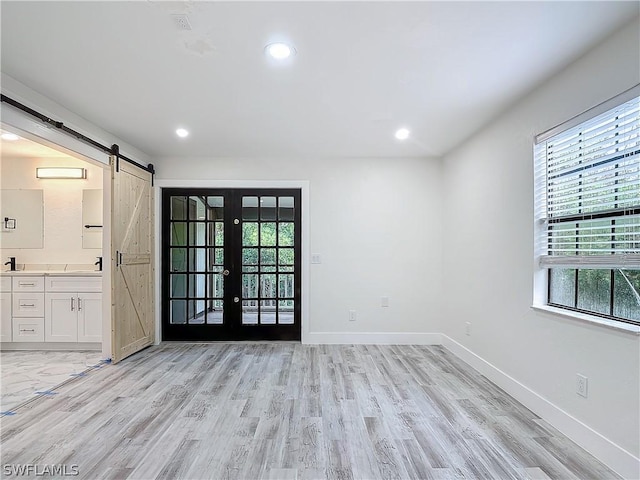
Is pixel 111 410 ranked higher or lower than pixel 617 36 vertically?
lower

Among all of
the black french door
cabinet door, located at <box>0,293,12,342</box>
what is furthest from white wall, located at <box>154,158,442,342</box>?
cabinet door, located at <box>0,293,12,342</box>

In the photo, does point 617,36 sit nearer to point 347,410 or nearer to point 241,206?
point 347,410

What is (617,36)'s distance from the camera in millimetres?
1994

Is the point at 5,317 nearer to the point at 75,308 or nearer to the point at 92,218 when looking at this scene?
the point at 75,308

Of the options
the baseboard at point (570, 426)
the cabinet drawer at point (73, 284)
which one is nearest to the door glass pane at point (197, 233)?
the cabinet drawer at point (73, 284)

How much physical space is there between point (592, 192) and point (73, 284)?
208 inches

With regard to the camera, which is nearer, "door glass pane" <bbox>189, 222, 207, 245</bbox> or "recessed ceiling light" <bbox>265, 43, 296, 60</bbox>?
"recessed ceiling light" <bbox>265, 43, 296, 60</bbox>

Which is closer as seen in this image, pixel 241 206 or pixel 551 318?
pixel 551 318

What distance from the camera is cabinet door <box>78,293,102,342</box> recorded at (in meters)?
4.32

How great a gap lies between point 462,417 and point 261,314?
292 cm

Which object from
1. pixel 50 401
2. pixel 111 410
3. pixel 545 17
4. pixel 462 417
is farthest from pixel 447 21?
pixel 50 401

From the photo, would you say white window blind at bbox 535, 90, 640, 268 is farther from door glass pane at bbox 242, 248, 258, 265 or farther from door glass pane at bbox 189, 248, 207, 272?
door glass pane at bbox 189, 248, 207, 272

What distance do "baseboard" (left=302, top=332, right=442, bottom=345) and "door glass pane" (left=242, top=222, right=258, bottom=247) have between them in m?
1.43

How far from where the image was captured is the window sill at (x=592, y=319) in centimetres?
191
